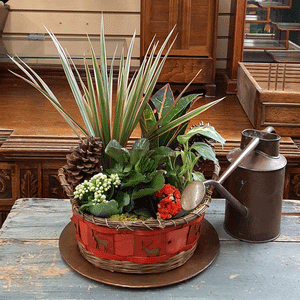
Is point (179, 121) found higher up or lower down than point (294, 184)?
higher up

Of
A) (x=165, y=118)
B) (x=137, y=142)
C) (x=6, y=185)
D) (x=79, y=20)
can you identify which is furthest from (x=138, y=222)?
(x=79, y=20)

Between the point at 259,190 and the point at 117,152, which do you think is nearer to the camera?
the point at 117,152

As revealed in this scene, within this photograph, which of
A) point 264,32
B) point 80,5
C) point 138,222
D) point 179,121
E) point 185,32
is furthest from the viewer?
point 80,5

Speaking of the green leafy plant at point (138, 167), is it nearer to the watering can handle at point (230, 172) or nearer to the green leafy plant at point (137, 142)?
the green leafy plant at point (137, 142)

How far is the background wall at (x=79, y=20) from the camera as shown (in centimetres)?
264

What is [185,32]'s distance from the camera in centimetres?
234

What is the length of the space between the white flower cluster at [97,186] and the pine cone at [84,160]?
0.11ft

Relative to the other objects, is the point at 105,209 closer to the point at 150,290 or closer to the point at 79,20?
the point at 150,290

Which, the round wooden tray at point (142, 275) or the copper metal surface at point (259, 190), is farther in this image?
the copper metal surface at point (259, 190)

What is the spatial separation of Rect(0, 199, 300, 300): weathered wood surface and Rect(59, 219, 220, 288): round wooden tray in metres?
0.01

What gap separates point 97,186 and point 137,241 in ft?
0.43

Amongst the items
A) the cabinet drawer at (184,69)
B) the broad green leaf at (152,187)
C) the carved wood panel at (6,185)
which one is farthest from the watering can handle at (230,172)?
the cabinet drawer at (184,69)

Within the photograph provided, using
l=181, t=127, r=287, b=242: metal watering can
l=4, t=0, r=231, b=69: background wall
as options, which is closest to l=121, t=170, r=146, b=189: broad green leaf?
l=181, t=127, r=287, b=242: metal watering can

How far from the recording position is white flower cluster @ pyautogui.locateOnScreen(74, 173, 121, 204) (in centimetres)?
88
